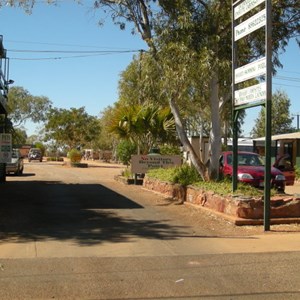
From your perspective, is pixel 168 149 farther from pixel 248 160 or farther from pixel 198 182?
pixel 198 182

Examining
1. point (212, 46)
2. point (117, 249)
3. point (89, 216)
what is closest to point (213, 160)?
point (212, 46)

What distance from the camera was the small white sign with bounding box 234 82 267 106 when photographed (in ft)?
35.1

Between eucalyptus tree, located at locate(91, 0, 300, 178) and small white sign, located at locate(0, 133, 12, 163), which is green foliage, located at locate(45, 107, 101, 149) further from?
eucalyptus tree, located at locate(91, 0, 300, 178)

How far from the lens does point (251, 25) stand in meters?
11.2

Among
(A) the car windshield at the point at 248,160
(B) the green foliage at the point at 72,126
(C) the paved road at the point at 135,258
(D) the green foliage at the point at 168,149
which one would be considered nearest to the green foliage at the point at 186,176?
(A) the car windshield at the point at 248,160

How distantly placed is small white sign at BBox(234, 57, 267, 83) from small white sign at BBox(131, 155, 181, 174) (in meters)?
9.90

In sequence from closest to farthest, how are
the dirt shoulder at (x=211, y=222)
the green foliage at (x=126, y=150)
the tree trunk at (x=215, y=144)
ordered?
the dirt shoulder at (x=211, y=222)
the tree trunk at (x=215, y=144)
the green foliage at (x=126, y=150)

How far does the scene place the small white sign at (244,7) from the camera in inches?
441

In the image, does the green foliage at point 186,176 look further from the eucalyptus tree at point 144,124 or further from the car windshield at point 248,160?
the eucalyptus tree at point 144,124

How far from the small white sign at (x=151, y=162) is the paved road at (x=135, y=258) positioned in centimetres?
902

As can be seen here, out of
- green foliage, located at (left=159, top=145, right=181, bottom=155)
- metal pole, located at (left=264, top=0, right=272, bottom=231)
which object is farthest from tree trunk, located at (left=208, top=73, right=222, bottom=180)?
green foliage, located at (left=159, top=145, right=181, bottom=155)

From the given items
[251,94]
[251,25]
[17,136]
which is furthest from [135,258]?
[17,136]

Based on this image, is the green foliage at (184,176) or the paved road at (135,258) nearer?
the paved road at (135,258)

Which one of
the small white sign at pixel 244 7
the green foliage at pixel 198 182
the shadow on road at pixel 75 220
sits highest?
the small white sign at pixel 244 7
